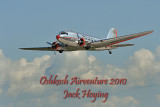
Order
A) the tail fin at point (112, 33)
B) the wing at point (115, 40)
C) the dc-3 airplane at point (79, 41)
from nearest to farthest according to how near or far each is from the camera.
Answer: the dc-3 airplane at point (79, 41)
the wing at point (115, 40)
the tail fin at point (112, 33)

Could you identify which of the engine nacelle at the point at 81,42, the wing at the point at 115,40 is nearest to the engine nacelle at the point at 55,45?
the engine nacelle at the point at 81,42

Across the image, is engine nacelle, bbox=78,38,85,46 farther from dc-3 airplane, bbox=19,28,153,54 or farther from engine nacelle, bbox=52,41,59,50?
engine nacelle, bbox=52,41,59,50

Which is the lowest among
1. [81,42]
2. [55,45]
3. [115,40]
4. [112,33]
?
[55,45]

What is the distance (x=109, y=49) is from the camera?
49.0m

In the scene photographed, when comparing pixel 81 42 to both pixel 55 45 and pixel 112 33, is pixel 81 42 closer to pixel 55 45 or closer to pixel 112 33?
pixel 55 45

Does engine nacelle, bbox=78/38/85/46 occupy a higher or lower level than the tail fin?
lower

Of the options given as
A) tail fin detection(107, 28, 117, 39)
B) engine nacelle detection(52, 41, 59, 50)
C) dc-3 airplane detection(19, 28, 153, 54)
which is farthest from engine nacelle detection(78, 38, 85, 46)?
tail fin detection(107, 28, 117, 39)

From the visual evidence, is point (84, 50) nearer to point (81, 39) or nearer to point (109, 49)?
point (81, 39)

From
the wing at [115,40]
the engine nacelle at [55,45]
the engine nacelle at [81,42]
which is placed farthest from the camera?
the engine nacelle at [55,45]

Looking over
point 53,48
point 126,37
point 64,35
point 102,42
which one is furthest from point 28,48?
point 126,37

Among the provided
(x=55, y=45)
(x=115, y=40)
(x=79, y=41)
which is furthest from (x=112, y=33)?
(x=55, y=45)

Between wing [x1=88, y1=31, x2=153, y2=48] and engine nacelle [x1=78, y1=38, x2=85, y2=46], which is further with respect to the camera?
engine nacelle [x1=78, y1=38, x2=85, y2=46]

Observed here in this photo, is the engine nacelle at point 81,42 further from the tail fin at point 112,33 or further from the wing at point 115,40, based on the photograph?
the tail fin at point 112,33

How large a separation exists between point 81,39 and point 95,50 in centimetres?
561
